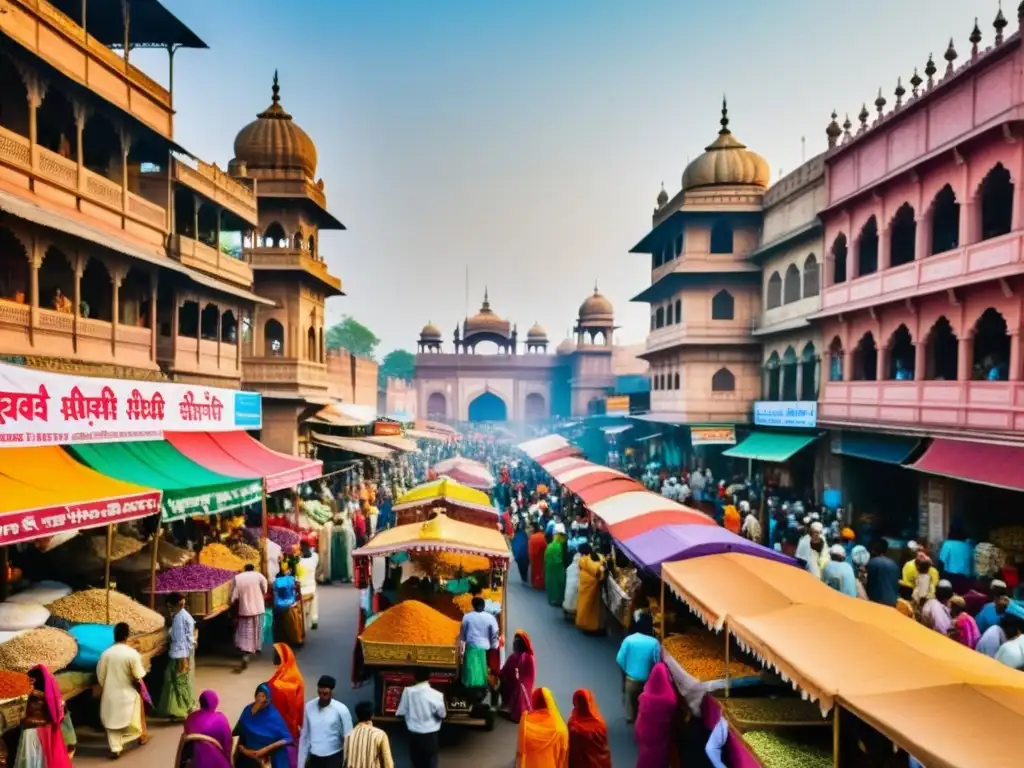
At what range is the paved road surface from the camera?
7.00 m

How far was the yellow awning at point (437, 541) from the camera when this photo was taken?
846cm

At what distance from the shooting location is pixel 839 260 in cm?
1925

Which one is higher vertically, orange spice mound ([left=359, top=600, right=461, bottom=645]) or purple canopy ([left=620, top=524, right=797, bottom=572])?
purple canopy ([left=620, top=524, right=797, bottom=572])

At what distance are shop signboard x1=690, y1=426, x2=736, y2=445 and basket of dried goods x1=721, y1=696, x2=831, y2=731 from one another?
1575 centimetres

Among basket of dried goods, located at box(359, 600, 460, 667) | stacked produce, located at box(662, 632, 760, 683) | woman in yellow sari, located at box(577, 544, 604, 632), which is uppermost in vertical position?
basket of dried goods, located at box(359, 600, 460, 667)

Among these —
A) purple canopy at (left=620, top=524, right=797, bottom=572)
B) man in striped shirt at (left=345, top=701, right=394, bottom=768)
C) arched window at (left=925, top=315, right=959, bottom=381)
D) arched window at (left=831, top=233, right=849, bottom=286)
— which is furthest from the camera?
arched window at (left=831, top=233, right=849, bottom=286)

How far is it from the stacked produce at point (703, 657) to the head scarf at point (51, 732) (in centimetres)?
539

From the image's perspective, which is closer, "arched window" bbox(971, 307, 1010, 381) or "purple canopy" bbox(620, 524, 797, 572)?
"purple canopy" bbox(620, 524, 797, 572)

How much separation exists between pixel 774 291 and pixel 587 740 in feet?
66.2

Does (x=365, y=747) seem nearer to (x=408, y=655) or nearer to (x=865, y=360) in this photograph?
(x=408, y=655)

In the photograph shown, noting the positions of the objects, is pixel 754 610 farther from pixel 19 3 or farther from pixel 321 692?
pixel 19 3

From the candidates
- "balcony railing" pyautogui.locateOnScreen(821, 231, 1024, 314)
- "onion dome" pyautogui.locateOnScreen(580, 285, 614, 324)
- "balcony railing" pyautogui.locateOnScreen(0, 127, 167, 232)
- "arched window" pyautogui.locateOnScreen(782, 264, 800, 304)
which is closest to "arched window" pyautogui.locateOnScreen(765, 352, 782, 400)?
"arched window" pyautogui.locateOnScreen(782, 264, 800, 304)

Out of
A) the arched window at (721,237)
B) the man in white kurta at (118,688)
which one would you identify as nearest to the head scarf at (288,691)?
the man in white kurta at (118,688)

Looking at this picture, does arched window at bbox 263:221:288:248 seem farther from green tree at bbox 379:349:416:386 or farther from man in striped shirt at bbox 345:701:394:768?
green tree at bbox 379:349:416:386
